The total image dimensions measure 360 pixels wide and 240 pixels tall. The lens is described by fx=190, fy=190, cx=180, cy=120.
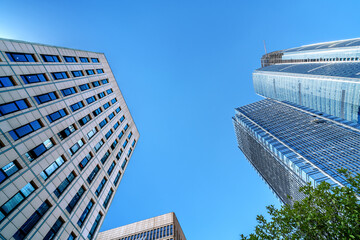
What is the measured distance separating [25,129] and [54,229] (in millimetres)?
11417

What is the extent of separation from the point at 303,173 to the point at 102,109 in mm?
61874

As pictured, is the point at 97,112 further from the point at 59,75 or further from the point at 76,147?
the point at 76,147

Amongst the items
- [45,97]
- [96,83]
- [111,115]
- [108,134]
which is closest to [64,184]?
[45,97]

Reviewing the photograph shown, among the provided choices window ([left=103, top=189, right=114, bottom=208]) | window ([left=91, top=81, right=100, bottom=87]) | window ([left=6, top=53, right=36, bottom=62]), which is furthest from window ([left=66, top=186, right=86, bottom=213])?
window ([left=91, top=81, right=100, bottom=87])

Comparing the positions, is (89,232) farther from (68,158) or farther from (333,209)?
(333,209)

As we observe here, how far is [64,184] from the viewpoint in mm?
24125

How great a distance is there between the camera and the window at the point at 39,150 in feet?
67.3

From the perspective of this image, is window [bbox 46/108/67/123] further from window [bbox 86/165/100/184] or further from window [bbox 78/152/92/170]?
window [bbox 86/165/100/184]

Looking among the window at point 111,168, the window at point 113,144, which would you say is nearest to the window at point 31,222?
the window at point 111,168

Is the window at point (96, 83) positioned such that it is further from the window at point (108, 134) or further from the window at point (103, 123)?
the window at point (108, 134)

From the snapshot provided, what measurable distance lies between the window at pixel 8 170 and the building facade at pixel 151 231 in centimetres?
6195

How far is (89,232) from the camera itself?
86.7 feet

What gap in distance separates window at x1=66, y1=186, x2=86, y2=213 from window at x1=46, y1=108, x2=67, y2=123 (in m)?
10.4

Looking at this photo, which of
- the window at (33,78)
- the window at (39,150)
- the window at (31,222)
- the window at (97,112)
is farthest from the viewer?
the window at (97,112)
